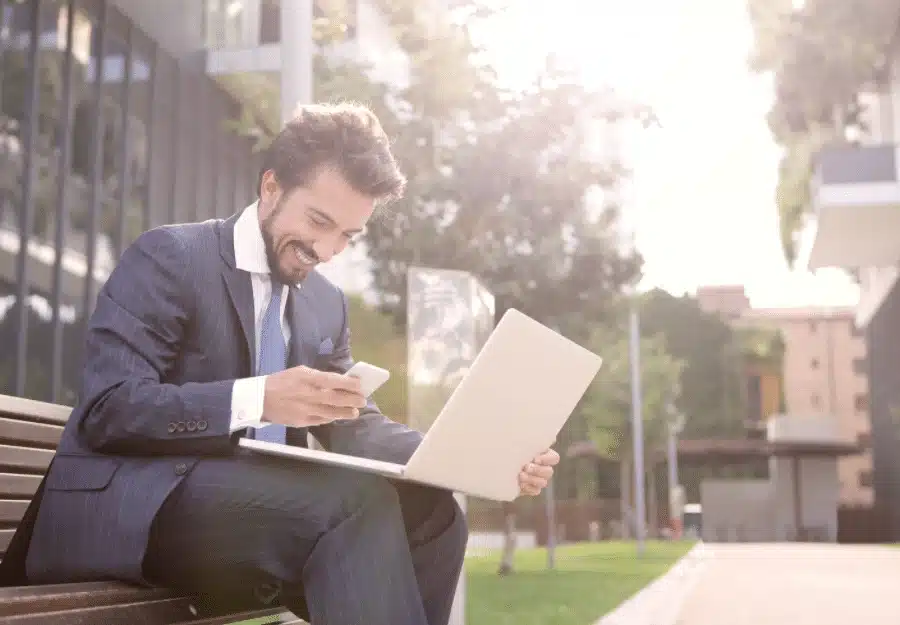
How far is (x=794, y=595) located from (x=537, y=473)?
8786 millimetres

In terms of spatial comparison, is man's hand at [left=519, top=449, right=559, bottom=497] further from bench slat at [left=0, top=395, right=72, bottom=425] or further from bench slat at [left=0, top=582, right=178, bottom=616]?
bench slat at [left=0, top=395, right=72, bottom=425]

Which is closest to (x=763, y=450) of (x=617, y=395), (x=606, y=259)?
(x=617, y=395)

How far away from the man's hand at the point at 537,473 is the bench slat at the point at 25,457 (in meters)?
1.40

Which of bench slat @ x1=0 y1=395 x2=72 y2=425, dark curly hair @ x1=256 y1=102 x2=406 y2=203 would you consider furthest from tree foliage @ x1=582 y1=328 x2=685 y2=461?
dark curly hair @ x1=256 y1=102 x2=406 y2=203

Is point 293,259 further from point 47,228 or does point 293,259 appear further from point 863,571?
point 863,571

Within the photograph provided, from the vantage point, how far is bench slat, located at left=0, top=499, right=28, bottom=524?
3264mm

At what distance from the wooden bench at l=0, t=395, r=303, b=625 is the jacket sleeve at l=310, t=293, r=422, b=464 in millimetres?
461

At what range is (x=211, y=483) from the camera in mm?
2426

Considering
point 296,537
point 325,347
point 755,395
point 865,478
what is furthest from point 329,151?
point 865,478

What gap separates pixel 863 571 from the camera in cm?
1578

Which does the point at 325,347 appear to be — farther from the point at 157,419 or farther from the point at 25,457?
the point at 25,457

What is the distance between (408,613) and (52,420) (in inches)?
65.9

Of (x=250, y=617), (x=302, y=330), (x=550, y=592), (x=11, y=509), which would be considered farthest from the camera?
(x=550, y=592)

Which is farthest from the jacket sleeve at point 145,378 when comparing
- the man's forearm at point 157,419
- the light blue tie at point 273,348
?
the light blue tie at point 273,348
